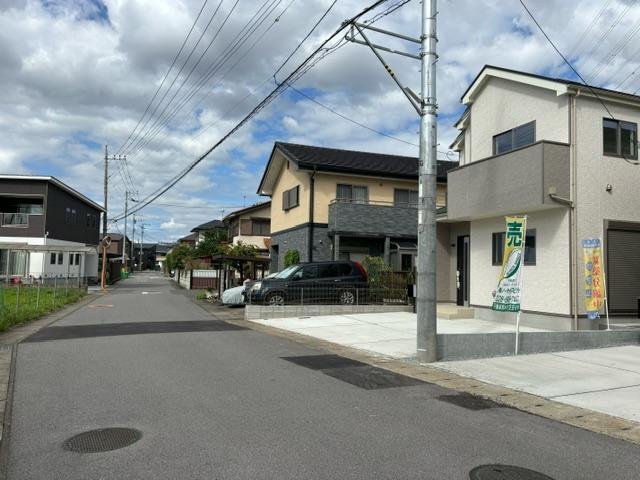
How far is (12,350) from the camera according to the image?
10234 millimetres

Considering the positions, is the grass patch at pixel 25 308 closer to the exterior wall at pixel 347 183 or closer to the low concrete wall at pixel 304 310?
the low concrete wall at pixel 304 310

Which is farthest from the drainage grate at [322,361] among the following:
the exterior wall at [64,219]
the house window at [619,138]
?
the exterior wall at [64,219]

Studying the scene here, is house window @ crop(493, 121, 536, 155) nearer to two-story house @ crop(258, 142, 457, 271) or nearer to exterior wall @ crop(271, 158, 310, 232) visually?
two-story house @ crop(258, 142, 457, 271)

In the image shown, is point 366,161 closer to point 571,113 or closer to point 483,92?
point 483,92

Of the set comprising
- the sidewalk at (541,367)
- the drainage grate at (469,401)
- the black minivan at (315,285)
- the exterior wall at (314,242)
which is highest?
the exterior wall at (314,242)

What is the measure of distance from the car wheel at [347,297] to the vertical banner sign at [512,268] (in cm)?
777

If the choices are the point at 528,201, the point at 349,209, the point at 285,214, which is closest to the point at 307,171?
the point at 349,209

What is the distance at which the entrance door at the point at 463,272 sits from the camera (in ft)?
57.4

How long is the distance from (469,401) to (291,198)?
67.6 ft

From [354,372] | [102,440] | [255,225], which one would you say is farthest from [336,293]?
[255,225]

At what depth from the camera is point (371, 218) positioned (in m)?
23.6

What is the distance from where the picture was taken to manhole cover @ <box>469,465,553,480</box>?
4.16 meters

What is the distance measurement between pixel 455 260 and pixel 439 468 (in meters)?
Result: 14.9

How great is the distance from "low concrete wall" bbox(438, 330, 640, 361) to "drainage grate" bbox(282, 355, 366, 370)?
1.70 metres
